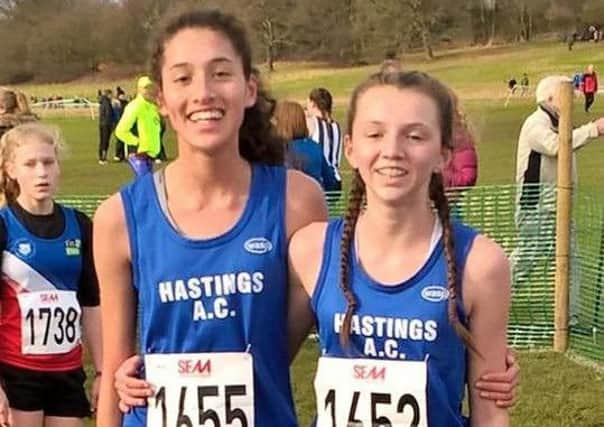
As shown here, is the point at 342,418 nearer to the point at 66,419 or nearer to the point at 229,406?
the point at 229,406

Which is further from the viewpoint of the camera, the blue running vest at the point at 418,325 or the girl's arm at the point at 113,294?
the girl's arm at the point at 113,294

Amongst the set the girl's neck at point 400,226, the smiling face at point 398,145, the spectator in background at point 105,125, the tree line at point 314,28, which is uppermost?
the tree line at point 314,28

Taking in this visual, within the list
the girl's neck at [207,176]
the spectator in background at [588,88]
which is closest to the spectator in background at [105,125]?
the spectator in background at [588,88]

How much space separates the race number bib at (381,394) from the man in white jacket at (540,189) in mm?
5539

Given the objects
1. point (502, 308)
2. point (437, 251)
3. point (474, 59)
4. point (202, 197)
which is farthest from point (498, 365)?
point (474, 59)

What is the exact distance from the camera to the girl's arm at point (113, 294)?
2959 millimetres

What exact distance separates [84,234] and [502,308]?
8.25 ft

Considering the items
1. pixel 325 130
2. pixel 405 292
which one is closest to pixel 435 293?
pixel 405 292

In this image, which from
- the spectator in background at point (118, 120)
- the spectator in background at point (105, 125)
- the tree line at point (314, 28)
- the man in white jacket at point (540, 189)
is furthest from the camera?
the tree line at point (314, 28)

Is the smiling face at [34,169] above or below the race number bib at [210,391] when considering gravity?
above

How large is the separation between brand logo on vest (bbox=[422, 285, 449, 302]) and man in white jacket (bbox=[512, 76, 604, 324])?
550 centimetres

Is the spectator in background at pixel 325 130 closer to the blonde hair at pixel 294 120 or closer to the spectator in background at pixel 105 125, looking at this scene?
the blonde hair at pixel 294 120

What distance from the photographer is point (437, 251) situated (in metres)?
2.77

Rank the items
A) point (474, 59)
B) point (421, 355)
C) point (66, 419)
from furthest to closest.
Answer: point (474, 59)
point (66, 419)
point (421, 355)
